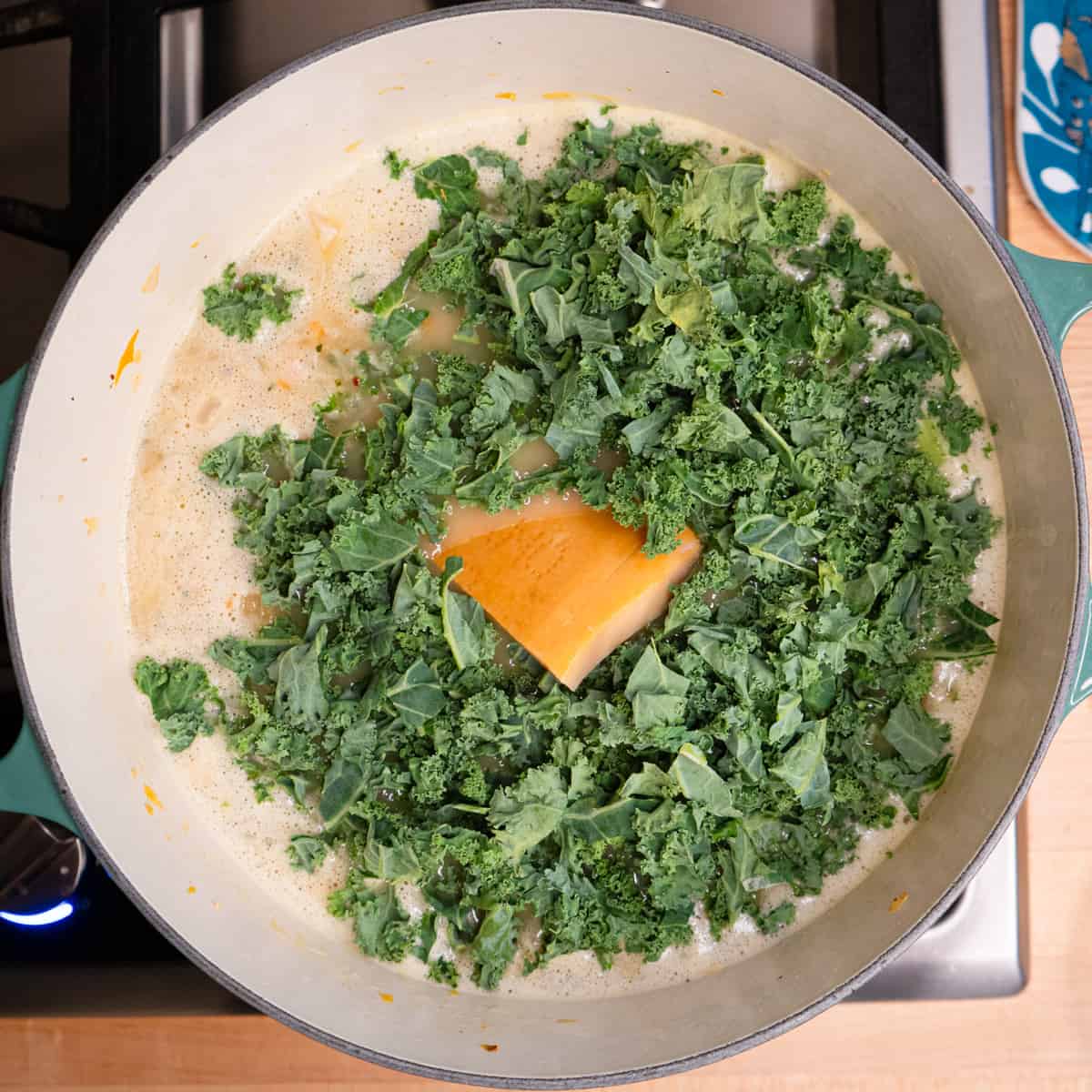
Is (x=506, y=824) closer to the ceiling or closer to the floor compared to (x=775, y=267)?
closer to the floor

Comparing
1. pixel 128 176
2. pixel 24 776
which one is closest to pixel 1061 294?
pixel 128 176

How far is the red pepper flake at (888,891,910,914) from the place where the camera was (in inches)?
66.2

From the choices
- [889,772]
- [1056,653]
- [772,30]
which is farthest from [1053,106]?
[889,772]

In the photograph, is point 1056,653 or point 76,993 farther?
point 76,993

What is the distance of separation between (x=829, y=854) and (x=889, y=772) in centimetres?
19

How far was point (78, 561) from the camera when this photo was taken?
1.80 m

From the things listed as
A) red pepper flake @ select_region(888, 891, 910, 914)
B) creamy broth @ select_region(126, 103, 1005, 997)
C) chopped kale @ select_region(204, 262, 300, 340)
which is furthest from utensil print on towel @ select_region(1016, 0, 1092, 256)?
chopped kale @ select_region(204, 262, 300, 340)

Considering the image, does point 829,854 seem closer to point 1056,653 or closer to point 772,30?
point 1056,653

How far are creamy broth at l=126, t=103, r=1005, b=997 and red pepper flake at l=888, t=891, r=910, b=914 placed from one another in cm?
9

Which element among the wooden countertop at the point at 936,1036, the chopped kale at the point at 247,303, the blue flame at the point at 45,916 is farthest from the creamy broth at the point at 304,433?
the blue flame at the point at 45,916

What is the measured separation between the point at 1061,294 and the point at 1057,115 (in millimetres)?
452

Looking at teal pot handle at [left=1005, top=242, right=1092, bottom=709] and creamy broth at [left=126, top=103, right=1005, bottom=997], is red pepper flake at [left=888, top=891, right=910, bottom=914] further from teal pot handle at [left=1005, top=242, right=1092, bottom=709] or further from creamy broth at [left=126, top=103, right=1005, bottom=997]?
teal pot handle at [left=1005, top=242, right=1092, bottom=709]

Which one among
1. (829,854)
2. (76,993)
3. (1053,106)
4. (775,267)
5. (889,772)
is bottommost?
(76,993)

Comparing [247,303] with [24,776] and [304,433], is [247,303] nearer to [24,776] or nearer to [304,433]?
[304,433]
